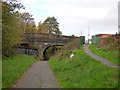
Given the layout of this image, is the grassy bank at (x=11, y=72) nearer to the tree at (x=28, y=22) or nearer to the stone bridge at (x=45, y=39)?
the stone bridge at (x=45, y=39)

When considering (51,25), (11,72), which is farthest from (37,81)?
(51,25)

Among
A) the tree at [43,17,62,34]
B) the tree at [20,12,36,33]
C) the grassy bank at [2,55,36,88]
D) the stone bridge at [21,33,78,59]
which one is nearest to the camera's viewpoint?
the grassy bank at [2,55,36,88]

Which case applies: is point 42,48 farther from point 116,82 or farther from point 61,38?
point 116,82

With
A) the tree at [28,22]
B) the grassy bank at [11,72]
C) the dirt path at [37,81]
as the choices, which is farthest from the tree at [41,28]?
the dirt path at [37,81]

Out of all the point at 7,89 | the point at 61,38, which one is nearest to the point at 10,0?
the point at 7,89

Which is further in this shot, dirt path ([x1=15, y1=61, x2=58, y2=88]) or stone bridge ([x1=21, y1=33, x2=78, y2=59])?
stone bridge ([x1=21, y1=33, x2=78, y2=59])

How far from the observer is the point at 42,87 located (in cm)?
827

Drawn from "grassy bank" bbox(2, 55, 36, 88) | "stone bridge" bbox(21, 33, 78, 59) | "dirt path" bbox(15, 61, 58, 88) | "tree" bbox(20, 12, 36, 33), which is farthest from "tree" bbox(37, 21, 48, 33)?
"dirt path" bbox(15, 61, 58, 88)

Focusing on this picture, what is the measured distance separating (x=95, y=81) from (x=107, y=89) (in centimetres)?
124

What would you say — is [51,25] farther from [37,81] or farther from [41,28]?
[37,81]

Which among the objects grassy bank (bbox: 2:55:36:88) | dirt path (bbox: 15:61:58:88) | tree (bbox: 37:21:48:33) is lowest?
dirt path (bbox: 15:61:58:88)

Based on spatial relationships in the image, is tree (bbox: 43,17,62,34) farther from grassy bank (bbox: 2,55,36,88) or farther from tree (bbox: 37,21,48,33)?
Result: grassy bank (bbox: 2,55,36,88)

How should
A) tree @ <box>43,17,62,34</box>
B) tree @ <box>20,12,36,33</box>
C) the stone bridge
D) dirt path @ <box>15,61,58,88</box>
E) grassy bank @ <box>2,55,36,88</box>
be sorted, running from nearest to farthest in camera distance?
dirt path @ <box>15,61,58,88</box> < grassy bank @ <box>2,55,36,88</box> < the stone bridge < tree @ <box>20,12,36,33</box> < tree @ <box>43,17,62,34</box>

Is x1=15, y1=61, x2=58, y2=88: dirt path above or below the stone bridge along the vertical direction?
below
